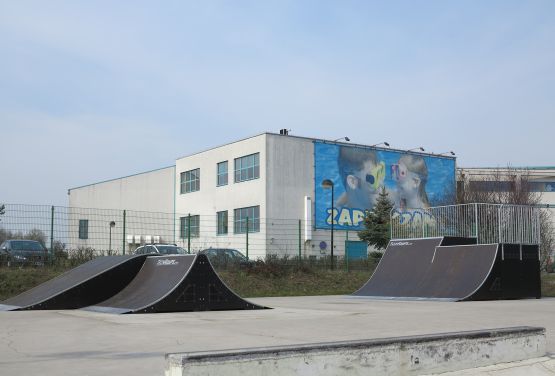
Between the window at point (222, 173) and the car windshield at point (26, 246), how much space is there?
31078mm

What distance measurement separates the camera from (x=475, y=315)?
36.8 feet

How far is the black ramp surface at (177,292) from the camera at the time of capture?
1159 centimetres

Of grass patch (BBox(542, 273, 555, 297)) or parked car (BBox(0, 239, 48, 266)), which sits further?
grass patch (BBox(542, 273, 555, 297))

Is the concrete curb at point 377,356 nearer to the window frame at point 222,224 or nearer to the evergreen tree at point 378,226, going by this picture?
the evergreen tree at point 378,226

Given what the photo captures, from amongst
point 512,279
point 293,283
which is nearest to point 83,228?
point 293,283

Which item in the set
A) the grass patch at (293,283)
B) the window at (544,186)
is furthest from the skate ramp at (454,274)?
the window at (544,186)

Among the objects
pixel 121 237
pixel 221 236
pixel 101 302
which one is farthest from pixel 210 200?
pixel 101 302

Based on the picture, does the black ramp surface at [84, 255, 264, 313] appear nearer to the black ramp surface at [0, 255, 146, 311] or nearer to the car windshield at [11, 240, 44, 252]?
the black ramp surface at [0, 255, 146, 311]

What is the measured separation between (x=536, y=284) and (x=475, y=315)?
8101mm

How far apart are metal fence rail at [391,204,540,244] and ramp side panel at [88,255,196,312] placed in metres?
10.5

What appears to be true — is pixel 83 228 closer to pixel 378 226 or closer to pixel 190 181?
pixel 378 226

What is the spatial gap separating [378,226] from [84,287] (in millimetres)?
31237

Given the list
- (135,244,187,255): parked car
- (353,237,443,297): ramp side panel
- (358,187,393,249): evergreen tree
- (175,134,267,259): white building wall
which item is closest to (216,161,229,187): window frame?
(175,134,267,259): white building wall

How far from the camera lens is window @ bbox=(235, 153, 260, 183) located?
4556cm
